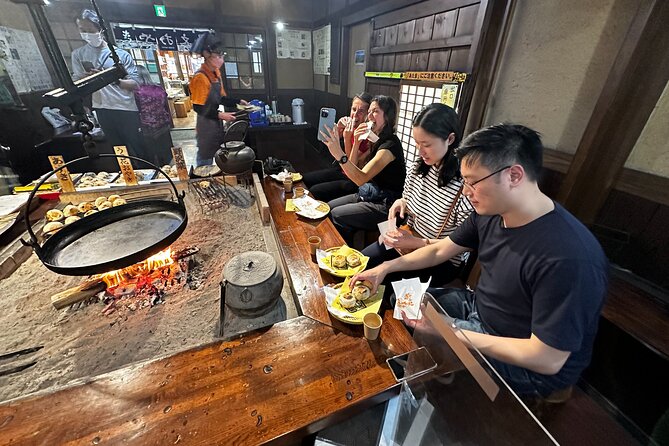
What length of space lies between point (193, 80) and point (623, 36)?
447 cm

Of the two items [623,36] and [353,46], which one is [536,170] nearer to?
[623,36]

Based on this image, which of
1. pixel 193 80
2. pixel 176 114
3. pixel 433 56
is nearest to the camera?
pixel 433 56

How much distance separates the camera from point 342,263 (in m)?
1.69

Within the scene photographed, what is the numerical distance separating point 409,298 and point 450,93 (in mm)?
2129

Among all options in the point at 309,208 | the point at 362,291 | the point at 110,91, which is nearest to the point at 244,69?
the point at 110,91

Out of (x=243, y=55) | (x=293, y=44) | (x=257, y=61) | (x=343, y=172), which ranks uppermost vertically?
(x=293, y=44)

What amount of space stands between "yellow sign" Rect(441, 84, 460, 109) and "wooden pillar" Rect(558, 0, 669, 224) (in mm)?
1196

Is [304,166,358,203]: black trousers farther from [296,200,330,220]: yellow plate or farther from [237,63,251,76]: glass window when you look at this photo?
[237,63,251,76]: glass window

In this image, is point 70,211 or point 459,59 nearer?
point 70,211

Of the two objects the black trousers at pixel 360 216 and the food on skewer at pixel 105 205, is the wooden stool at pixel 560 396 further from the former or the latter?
the food on skewer at pixel 105 205

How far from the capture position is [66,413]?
0.95 m

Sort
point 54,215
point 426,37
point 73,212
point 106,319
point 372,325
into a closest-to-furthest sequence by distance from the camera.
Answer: point 372,325 → point 106,319 → point 54,215 → point 73,212 → point 426,37

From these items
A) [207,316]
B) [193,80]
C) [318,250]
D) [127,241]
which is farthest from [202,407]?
[193,80]

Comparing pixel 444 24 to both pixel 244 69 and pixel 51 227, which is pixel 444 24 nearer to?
pixel 51 227
